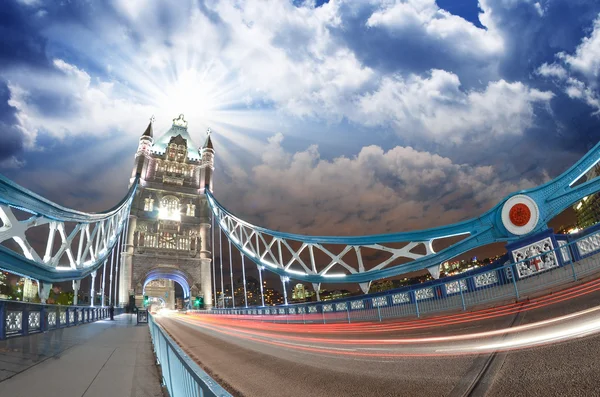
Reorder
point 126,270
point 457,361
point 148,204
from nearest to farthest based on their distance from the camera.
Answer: point 457,361 < point 126,270 < point 148,204

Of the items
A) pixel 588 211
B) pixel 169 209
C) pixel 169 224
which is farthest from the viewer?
pixel 588 211

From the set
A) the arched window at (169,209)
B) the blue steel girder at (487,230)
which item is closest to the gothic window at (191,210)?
the arched window at (169,209)

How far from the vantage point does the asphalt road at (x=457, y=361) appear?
409cm

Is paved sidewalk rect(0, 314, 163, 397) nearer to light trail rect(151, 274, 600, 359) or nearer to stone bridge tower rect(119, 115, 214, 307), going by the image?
Result: light trail rect(151, 274, 600, 359)

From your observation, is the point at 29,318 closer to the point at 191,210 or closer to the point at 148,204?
the point at 148,204

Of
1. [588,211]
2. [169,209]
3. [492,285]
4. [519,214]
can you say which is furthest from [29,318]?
[588,211]

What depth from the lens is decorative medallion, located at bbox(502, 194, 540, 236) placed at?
14812 mm

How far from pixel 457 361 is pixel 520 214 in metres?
12.3

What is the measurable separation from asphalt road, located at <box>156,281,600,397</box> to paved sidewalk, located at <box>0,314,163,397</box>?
146 cm

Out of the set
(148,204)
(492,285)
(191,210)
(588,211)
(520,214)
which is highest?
(148,204)

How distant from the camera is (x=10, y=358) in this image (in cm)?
617

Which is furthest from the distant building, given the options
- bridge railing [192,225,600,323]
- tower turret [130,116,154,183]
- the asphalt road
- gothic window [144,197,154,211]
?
tower turret [130,116,154,183]

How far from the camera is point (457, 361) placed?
18.1 feet

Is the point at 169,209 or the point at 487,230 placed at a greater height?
the point at 169,209
